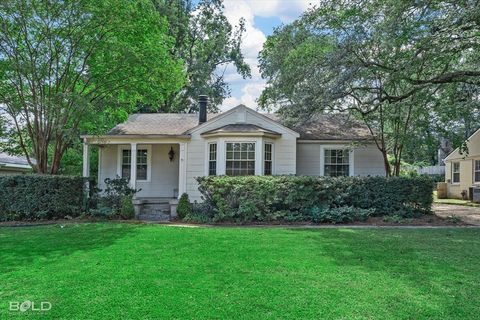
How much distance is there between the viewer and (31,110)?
1237 centimetres

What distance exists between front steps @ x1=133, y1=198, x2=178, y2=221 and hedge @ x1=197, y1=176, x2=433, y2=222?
1.87 meters

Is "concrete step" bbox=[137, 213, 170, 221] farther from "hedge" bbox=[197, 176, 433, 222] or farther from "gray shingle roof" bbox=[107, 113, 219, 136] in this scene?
"gray shingle roof" bbox=[107, 113, 219, 136]

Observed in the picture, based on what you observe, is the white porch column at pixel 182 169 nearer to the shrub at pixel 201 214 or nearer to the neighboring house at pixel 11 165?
the shrub at pixel 201 214

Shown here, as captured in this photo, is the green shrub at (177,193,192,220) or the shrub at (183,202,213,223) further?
the green shrub at (177,193,192,220)

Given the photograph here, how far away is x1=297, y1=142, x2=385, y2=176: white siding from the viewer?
47.6 feet

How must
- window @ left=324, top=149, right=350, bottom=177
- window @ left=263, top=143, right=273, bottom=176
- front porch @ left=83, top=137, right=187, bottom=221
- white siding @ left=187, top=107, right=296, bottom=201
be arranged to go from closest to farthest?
1. window @ left=263, top=143, right=273, bottom=176
2. white siding @ left=187, top=107, right=296, bottom=201
3. window @ left=324, top=149, right=350, bottom=177
4. front porch @ left=83, top=137, right=187, bottom=221

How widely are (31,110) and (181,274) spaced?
10071 millimetres

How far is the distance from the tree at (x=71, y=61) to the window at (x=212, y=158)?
3043 mm

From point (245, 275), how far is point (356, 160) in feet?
34.5

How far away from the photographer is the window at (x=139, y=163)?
1520cm

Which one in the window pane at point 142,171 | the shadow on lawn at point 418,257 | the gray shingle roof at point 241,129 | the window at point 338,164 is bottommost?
the shadow on lawn at point 418,257

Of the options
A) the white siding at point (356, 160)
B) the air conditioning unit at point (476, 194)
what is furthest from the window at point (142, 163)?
the air conditioning unit at point (476, 194)

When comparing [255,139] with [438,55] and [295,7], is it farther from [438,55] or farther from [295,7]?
[438,55]

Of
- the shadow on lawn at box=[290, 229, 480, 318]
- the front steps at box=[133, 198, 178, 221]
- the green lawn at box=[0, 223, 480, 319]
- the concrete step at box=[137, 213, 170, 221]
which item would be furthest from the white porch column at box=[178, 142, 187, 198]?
the shadow on lawn at box=[290, 229, 480, 318]
